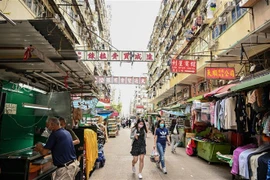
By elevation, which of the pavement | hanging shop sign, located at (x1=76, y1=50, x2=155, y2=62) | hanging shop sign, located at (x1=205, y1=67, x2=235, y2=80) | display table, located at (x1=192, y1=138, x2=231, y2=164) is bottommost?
the pavement

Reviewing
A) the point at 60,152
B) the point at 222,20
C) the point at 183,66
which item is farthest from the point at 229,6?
the point at 60,152

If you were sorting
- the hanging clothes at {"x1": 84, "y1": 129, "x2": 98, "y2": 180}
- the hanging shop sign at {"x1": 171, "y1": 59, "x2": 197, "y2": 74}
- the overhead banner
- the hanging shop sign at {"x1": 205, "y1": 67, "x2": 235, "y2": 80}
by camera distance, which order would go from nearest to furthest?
the hanging clothes at {"x1": 84, "y1": 129, "x2": 98, "y2": 180} < the hanging shop sign at {"x1": 205, "y1": 67, "x2": 235, "y2": 80} < the hanging shop sign at {"x1": 171, "y1": 59, "x2": 197, "y2": 74} < the overhead banner

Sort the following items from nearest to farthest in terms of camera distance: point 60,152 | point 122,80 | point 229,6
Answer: point 60,152 → point 229,6 → point 122,80

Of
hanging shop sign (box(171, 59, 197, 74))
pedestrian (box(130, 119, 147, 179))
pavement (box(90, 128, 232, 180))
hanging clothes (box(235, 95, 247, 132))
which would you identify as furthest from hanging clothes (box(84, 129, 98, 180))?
hanging shop sign (box(171, 59, 197, 74))

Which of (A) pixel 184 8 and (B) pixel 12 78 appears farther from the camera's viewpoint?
(A) pixel 184 8

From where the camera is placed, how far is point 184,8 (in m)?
20.7

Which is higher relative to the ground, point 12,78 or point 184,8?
point 184,8

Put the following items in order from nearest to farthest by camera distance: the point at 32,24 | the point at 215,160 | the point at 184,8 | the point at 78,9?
the point at 32,24, the point at 215,160, the point at 78,9, the point at 184,8

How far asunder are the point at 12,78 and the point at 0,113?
1.76m

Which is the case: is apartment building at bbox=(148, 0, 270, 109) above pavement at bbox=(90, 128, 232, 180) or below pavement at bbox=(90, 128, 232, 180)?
above

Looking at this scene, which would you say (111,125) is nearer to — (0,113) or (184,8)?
(184,8)

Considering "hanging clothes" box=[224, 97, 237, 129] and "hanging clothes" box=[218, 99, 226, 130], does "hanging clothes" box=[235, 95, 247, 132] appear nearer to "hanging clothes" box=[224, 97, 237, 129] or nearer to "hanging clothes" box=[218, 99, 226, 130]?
"hanging clothes" box=[224, 97, 237, 129]

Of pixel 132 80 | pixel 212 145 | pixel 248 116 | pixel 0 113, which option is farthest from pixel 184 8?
pixel 0 113

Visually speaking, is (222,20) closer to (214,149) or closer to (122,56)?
(122,56)
